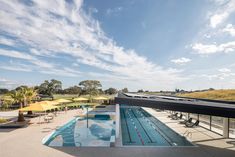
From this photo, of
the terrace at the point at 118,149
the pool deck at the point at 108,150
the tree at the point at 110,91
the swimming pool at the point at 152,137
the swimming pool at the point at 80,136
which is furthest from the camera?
the tree at the point at 110,91

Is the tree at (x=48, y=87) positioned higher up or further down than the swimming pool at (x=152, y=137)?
higher up

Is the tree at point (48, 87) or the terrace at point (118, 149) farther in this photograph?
the tree at point (48, 87)

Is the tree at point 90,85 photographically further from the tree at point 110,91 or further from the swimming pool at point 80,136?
the swimming pool at point 80,136

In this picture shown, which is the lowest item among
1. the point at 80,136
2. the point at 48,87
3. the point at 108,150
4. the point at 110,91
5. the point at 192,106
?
the point at 80,136

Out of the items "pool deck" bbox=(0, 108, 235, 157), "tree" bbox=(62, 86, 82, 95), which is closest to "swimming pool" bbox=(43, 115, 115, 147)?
"pool deck" bbox=(0, 108, 235, 157)

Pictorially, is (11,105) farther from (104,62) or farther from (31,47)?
(104,62)

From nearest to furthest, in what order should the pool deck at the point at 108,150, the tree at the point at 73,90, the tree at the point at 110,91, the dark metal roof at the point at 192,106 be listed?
the dark metal roof at the point at 192,106
the pool deck at the point at 108,150
the tree at the point at 73,90
the tree at the point at 110,91

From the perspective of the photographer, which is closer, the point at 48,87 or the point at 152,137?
the point at 152,137

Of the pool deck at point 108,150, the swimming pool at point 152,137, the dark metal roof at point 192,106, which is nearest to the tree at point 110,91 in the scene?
the swimming pool at point 152,137

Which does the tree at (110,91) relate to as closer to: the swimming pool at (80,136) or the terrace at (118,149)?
the swimming pool at (80,136)

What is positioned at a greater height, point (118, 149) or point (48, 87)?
point (48, 87)

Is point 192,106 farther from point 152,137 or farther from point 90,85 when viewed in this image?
point 90,85

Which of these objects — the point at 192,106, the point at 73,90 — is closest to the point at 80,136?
the point at 192,106

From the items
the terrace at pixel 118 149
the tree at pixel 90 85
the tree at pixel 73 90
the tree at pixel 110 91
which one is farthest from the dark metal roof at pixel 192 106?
the tree at pixel 110 91
